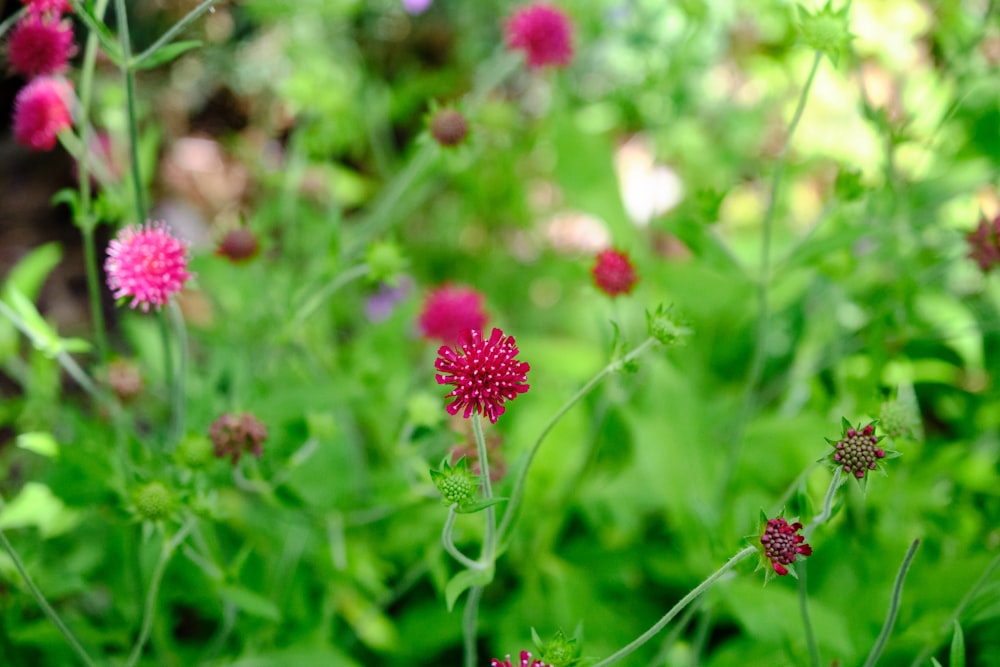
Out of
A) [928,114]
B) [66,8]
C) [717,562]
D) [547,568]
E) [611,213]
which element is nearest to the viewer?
[66,8]

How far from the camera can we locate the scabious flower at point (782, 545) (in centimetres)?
75

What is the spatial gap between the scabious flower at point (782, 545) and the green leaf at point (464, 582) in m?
0.31

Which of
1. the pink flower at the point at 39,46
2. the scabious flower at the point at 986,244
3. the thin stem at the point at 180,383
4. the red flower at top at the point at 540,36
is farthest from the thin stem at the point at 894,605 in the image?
the pink flower at the point at 39,46

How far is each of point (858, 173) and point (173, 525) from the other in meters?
1.02

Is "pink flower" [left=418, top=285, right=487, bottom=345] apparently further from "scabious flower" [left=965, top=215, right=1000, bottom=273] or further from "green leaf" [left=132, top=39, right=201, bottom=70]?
"scabious flower" [left=965, top=215, right=1000, bottom=273]

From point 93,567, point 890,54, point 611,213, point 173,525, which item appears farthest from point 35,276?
point 890,54

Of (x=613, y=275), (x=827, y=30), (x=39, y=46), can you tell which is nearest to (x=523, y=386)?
(x=613, y=275)

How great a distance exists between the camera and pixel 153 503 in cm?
97

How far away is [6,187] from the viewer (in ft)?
7.71

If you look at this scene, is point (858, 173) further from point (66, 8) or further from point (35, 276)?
point (35, 276)

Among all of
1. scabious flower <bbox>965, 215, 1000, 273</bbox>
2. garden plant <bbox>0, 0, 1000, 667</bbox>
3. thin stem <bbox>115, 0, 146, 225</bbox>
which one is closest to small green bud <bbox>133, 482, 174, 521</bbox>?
garden plant <bbox>0, 0, 1000, 667</bbox>

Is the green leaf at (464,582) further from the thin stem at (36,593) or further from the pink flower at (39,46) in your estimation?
the pink flower at (39,46)

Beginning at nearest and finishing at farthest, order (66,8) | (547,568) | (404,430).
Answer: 1. (66,8)
2. (404,430)
3. (547,568)

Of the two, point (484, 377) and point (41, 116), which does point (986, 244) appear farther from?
point (41, 116)
